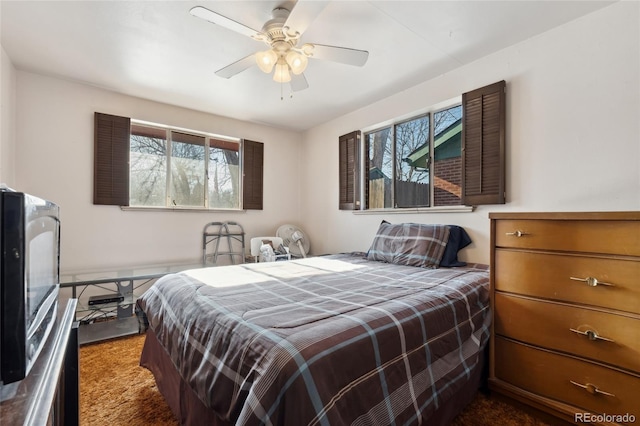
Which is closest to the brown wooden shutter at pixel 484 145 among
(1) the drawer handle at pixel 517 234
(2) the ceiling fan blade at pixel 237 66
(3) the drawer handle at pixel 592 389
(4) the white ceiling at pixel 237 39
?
(4) the white ceiling at pixel 237 39

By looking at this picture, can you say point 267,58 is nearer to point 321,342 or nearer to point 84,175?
point 321,342

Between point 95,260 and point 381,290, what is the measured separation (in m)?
3.06

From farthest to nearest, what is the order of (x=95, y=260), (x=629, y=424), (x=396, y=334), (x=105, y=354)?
(x=95, y=260), (x=105, y=354), (x=629, y=424), (x=396, y=334)

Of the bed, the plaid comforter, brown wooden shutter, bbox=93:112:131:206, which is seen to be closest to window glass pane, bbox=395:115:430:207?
the bed

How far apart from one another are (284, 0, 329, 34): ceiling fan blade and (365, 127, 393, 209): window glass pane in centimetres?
189

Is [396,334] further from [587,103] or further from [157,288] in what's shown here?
[587,103]

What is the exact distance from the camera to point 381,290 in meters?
1.58

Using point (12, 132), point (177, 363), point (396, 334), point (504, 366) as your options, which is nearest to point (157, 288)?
point (177, 363)

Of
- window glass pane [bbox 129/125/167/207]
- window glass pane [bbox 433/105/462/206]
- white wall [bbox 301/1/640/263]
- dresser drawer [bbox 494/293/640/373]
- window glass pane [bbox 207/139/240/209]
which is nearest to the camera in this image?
dresser drawer [bbox 494/293/640/373]

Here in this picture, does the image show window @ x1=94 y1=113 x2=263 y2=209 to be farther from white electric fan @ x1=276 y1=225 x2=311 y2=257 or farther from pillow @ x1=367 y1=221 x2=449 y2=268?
pillow @ x1=367 y1=221 x2=449 y2=268

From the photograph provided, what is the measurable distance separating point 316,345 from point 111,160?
10.8 feet

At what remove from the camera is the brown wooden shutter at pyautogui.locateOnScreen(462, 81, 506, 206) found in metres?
2.28

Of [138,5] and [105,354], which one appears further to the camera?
[105,354]

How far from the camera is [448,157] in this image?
2738 mm
